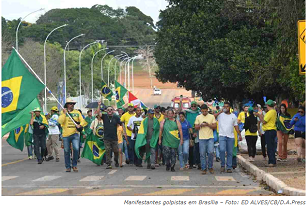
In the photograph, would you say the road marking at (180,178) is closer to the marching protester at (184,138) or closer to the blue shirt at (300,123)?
the marching protester at (184,138)

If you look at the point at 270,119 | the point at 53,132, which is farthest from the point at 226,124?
the point at 53,132

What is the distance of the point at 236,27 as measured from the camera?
34969 millimetres

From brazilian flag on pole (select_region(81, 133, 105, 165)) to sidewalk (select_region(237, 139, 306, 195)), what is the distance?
146 inches

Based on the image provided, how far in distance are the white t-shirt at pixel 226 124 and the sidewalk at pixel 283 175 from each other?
973 mm

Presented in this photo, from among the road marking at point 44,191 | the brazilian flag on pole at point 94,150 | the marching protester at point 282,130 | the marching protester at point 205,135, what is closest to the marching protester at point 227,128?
the marching protester at point 205,135

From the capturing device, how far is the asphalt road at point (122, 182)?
452 inches

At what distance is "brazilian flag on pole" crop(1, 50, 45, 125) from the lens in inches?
586

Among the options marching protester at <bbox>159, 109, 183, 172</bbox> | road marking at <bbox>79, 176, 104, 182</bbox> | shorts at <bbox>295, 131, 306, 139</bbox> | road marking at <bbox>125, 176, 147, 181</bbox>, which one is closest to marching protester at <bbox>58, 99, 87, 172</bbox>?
road marking at <bbox>79, 176, 104, 182</bbox>

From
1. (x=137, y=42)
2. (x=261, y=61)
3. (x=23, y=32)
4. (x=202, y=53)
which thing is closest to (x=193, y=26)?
(x=202, y=53)

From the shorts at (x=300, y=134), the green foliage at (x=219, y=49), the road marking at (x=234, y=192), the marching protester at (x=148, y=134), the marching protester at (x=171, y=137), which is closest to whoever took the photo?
the road marking at (x=234, y=192)

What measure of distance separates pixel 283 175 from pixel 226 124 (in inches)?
90.4

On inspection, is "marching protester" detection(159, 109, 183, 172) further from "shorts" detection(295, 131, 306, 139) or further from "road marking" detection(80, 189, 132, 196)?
"road marking" detection(80, 189, 132, 196)

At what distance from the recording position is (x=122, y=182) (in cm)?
1327

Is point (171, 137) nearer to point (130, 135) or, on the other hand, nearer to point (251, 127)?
point (130, 135)
